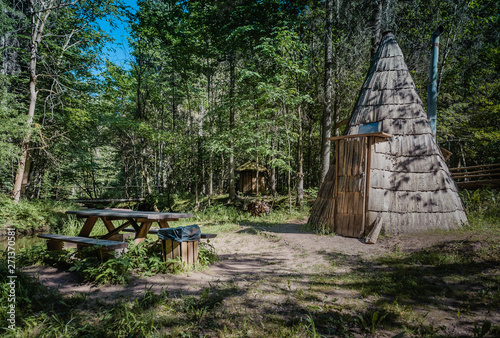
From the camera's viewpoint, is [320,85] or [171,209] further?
[171,209]

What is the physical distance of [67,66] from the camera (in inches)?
479

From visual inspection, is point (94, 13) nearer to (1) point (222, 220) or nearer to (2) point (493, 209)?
(1) point (222, 220)

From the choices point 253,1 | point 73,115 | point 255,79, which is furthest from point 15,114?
point 253,1

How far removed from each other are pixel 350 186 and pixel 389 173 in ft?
3.62

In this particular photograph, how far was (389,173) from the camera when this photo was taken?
650cm

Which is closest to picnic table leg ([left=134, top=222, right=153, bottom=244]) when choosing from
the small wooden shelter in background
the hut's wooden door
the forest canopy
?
the hut's wooden door

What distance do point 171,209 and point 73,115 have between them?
7291mm

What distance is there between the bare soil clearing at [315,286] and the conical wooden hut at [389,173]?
56cm

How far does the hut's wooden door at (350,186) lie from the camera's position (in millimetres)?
6395

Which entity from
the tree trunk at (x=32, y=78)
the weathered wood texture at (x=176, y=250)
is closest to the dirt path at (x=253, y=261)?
the weathered wood texture at (x=176, y=250)

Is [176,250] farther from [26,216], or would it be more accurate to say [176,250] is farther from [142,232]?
[26,216]

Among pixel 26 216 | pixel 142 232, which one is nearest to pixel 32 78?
pixel 26 216

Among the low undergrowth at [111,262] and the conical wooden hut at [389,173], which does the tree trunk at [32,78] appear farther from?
the conical wooden hut at [389,173]

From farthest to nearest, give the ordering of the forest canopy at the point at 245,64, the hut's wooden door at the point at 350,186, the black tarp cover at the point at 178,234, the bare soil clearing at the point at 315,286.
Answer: the forest canopy at the point at 245,64
the hut's wooden door at the point at 350,186
the black tarp cover at the point at 178,234
the bare soil clearing at the point at 315,286
